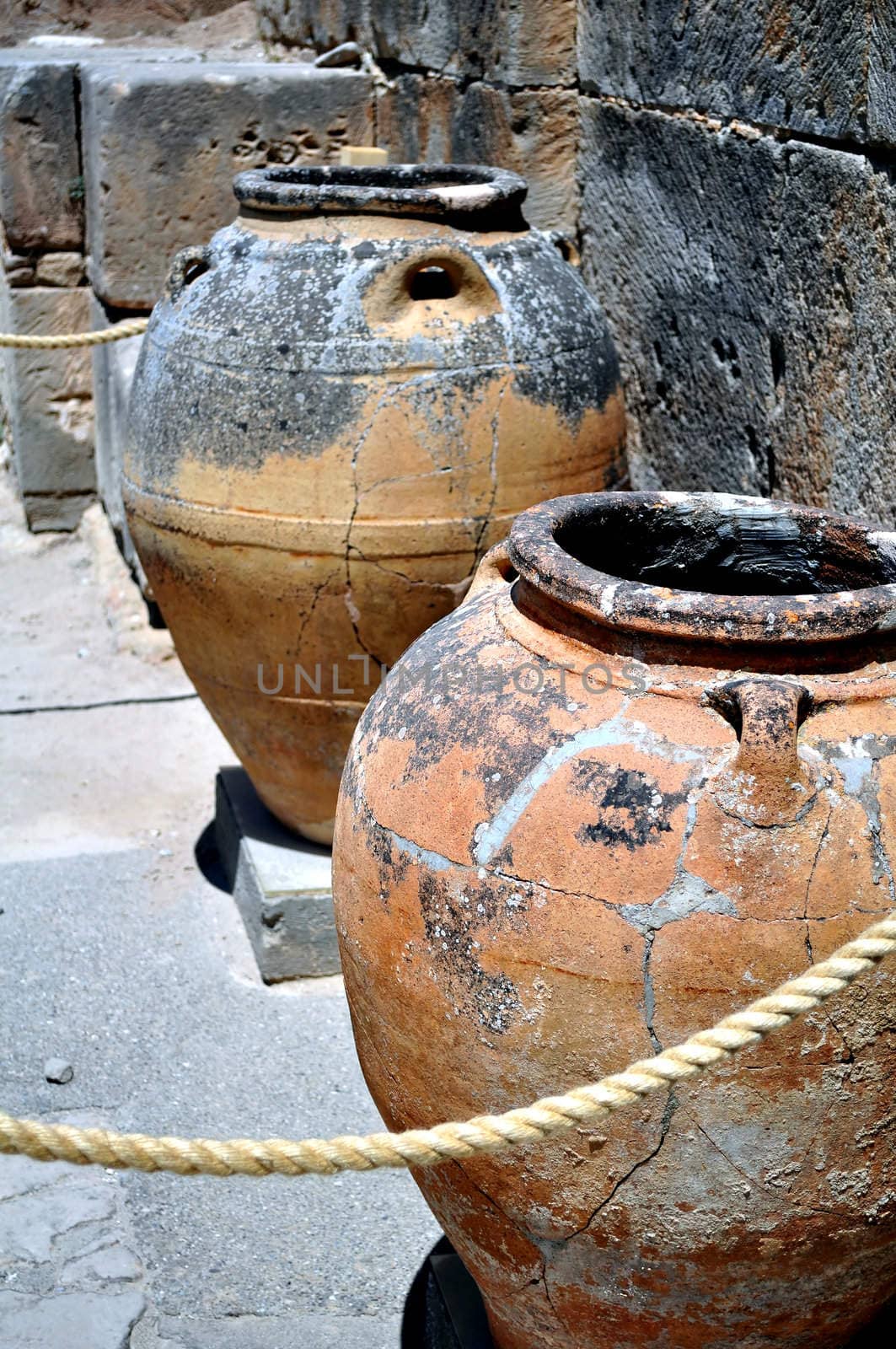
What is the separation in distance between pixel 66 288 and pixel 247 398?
3186 millimetres

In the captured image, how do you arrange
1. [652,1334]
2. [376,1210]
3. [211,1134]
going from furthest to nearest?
[211,1134] < [376,1210] < [652,1334]

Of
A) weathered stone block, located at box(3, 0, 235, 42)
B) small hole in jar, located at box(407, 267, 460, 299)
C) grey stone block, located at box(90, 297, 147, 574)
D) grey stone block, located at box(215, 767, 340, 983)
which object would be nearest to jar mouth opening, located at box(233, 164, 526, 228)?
small hole in jar, located at box(407, 267, 460, 299)

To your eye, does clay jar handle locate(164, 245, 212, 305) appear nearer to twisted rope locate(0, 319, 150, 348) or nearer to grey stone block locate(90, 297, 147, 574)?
twisted rope locate(0, 319, 150, 348)

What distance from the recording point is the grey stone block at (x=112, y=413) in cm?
511

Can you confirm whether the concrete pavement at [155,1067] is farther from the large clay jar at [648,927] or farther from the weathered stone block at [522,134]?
the weathered stone block at [522,134]

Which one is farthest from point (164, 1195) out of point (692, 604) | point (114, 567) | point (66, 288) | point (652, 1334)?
point (66, 288)

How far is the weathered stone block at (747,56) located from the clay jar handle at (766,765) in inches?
69.7

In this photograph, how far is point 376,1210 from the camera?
2600 mm

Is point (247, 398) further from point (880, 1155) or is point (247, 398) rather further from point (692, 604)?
point (880, 1155)

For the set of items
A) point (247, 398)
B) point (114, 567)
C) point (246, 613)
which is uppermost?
point (247, 398)

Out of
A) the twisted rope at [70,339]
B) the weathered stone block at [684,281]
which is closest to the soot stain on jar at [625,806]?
the weathered stone block at [684,281]

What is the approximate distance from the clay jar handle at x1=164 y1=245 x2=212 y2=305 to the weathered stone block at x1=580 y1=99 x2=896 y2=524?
1.33 metres

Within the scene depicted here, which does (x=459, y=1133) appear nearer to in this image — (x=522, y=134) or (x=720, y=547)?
(x=720, y=547)

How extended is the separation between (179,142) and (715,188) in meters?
2.21
